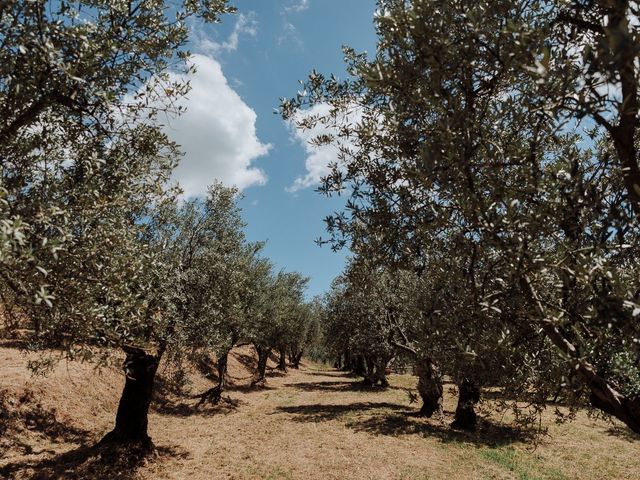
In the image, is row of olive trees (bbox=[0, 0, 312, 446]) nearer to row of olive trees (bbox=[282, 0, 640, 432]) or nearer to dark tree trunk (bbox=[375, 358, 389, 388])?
row of olive trees (bbox=[282, 0, 640, 432])

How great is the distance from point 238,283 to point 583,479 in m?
18.5

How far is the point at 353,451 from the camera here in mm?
19688

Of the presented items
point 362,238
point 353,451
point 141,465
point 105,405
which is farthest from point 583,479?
point 105,405

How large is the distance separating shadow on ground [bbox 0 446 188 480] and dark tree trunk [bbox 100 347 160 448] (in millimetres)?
546

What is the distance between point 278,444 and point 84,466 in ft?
30.0

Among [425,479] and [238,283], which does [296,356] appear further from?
[425,479]

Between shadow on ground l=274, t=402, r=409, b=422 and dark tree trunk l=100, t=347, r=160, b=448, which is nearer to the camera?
dark tree trunk l=100, t=347, r=160, b=448

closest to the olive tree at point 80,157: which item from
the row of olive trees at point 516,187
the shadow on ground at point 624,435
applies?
the row of olive trees at point 516,187

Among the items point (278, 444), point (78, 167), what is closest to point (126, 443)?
point (278, 444)

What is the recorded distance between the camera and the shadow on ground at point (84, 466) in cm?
1384

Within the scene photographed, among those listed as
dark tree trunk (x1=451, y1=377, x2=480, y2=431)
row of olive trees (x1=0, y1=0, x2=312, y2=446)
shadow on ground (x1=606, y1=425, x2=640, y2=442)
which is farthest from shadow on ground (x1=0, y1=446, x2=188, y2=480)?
shadow on ground (x1=606, y1=425, x2=640, y2=442)

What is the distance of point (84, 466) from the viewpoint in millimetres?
14852

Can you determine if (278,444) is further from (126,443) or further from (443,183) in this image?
(443,183)

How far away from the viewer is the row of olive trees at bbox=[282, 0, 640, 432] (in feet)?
15.7
